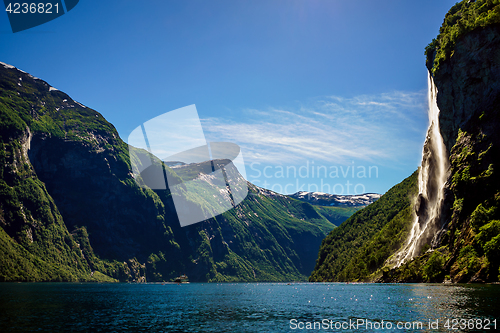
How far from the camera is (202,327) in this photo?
4172 cm

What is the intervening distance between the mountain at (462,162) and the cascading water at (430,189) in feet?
1.32

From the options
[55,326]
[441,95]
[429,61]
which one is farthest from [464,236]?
[55,326]

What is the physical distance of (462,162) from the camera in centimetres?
11581

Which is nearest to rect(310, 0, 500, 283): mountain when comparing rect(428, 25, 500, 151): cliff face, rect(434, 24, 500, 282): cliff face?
rect(434, 24, 500, 282): cliff face

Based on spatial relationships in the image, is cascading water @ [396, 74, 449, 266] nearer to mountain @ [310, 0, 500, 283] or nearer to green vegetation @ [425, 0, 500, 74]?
mountain @ [310, 0, 500, 283]

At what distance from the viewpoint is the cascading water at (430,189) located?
137 meters

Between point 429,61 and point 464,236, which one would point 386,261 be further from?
point 429,61

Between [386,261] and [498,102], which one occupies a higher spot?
[498,102]

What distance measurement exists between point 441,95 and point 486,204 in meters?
53.0

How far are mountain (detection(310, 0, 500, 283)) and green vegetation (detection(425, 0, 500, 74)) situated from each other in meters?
0.29

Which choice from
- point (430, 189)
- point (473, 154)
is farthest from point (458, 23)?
point (430, 189)

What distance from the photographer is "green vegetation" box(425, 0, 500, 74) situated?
379 ft

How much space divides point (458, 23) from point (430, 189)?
2549 inches

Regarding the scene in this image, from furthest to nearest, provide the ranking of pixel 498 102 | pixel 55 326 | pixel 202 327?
pixel 498 102 → pixel 202 327 → pixel 55 326
